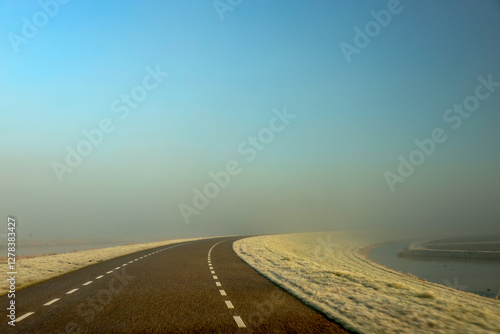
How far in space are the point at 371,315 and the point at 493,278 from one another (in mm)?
39169

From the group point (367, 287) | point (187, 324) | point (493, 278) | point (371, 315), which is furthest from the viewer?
point (493, 278)

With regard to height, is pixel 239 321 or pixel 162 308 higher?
pixel 162 308

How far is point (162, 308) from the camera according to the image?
32.4 ft

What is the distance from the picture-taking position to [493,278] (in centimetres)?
4109

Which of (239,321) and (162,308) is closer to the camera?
(239,321)

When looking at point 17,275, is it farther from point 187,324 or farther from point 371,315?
point 371,315

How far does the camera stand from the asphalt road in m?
7.90

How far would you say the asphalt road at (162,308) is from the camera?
25.9ft

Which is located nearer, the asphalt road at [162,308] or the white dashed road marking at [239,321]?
the asphalt road at [162,308]

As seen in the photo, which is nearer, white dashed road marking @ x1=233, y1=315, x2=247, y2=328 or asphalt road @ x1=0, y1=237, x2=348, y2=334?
asphalt road @ x1=0, y1=237, x2=348, y2=334

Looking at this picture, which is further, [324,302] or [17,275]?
[17,275]

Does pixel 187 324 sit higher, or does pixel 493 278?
pixel 187 324

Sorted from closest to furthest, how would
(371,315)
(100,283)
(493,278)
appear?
(371,315) < (100,283) < (493,278)

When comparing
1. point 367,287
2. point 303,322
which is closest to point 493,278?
point 367,287
